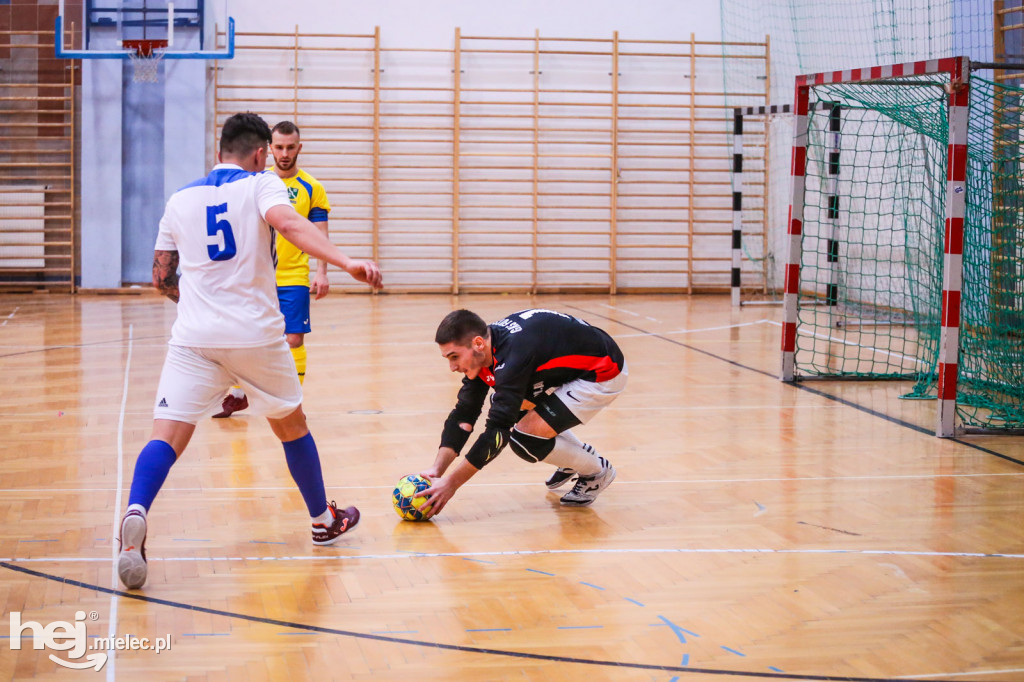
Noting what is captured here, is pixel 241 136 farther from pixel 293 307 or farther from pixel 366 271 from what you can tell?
pixel 293 307

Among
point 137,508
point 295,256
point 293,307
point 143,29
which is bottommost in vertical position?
point 137,508

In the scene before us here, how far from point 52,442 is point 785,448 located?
381 centimetres

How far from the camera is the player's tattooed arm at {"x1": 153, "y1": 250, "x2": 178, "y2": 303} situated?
353 cm

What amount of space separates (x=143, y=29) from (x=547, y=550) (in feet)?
39.1

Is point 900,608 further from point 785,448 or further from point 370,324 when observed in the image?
point 370,324

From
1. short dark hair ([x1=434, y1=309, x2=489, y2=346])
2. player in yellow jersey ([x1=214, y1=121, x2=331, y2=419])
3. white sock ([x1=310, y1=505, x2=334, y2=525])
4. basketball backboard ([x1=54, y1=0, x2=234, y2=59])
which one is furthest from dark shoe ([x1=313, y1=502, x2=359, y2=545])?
basketball backboard ([x1=54, y1=0, x2=234, y2=59])

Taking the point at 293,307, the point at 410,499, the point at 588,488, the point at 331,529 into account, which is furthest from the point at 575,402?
the point at 293,307

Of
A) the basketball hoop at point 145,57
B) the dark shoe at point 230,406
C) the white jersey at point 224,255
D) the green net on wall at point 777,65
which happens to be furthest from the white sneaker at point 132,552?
the basketball hoop at point 145,57

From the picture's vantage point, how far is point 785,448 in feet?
17.9

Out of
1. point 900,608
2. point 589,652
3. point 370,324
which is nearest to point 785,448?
point 900,608

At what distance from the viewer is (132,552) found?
3.22 metres

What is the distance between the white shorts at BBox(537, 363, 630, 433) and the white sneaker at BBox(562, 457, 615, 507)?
30 cm

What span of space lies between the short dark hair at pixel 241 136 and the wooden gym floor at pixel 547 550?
1.40 meters

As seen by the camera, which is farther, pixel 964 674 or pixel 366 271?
pixel 366 271
